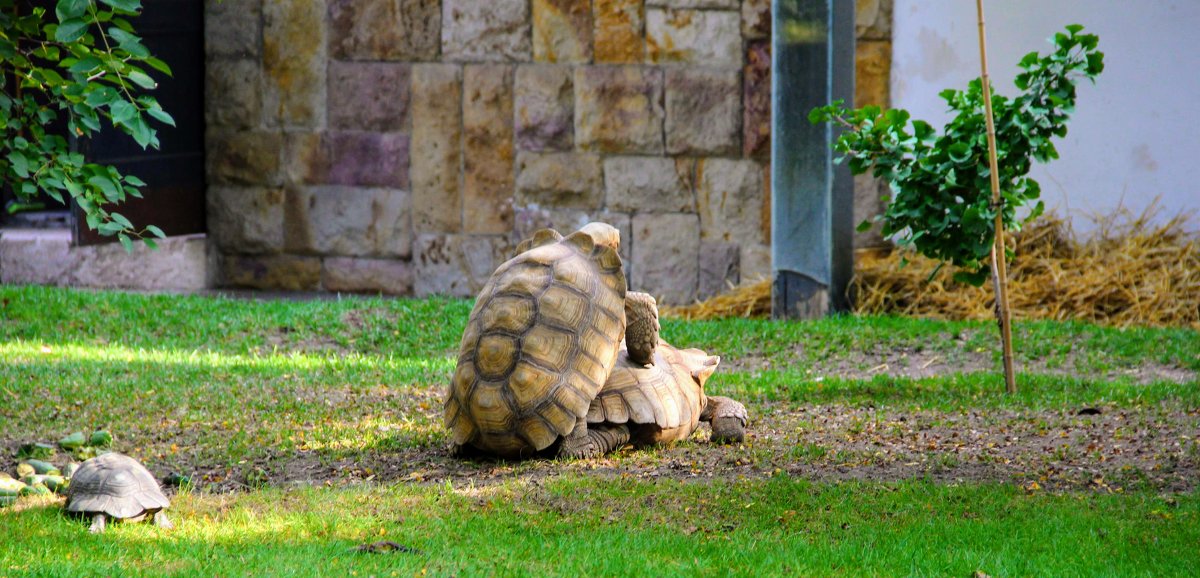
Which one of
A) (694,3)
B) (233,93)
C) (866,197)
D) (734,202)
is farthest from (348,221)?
(866,197)

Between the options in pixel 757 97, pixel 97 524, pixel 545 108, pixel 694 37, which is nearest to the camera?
pixel 97 524

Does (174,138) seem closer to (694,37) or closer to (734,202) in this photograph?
(694,37)

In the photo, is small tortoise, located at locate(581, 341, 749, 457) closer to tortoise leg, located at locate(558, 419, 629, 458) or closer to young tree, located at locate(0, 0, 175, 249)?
tortoise leg, located at locate(558, 419, 629, 458)

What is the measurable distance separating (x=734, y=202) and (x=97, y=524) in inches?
272

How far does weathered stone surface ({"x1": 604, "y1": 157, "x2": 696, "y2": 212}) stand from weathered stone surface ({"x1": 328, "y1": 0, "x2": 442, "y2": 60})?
6.19 feet

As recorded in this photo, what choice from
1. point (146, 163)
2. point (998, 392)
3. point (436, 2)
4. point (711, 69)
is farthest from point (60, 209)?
point (998, 392)

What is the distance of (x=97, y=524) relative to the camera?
15.3 ft

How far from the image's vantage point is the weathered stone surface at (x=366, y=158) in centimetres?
1154

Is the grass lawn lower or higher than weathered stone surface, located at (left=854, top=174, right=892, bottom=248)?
lower

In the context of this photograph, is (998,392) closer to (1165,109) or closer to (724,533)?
(724,533)

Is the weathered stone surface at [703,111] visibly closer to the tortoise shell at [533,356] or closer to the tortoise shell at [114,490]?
the tortoise shell at [533,356]

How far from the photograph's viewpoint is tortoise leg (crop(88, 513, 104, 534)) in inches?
182

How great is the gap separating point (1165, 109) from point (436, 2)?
5.87m

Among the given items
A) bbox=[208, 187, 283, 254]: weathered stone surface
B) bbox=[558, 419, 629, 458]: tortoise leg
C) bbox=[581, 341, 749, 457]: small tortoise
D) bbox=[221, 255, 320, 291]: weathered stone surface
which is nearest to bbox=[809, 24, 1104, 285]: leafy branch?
bbox=[581, 341, 749, 457]: small tortoise
